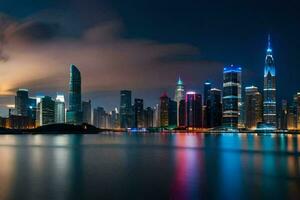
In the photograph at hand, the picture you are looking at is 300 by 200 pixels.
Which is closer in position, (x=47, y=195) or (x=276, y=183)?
(x=47, y=195)

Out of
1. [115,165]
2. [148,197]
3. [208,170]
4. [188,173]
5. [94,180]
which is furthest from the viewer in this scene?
[115,165]

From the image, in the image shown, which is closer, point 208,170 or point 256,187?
point 256,187

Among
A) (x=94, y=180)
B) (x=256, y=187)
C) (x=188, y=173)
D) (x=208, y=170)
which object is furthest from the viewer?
(x=208, y=170)

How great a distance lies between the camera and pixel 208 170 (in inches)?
1823

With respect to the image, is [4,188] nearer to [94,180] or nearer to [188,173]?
[94,180]

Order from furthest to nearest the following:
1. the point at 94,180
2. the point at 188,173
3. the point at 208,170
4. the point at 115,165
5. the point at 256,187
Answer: the point at 115,165, the point at 208,170, the point at 188,173, the point at 94,180, the point at 256,187

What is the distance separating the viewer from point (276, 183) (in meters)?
35.6

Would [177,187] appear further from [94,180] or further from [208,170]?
[208,170]

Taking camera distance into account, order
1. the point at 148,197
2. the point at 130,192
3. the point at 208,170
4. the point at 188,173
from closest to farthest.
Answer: the point at 148,197 → the point at 130,192 → the point at 188,173 → the point at 208,170

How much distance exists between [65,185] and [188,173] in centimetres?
1339

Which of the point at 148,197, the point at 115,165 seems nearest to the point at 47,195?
the point at 148,197

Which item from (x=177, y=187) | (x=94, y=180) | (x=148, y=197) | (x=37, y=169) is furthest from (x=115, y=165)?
(x=148, y=197)

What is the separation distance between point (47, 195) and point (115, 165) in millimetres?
21469

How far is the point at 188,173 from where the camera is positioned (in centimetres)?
4312
